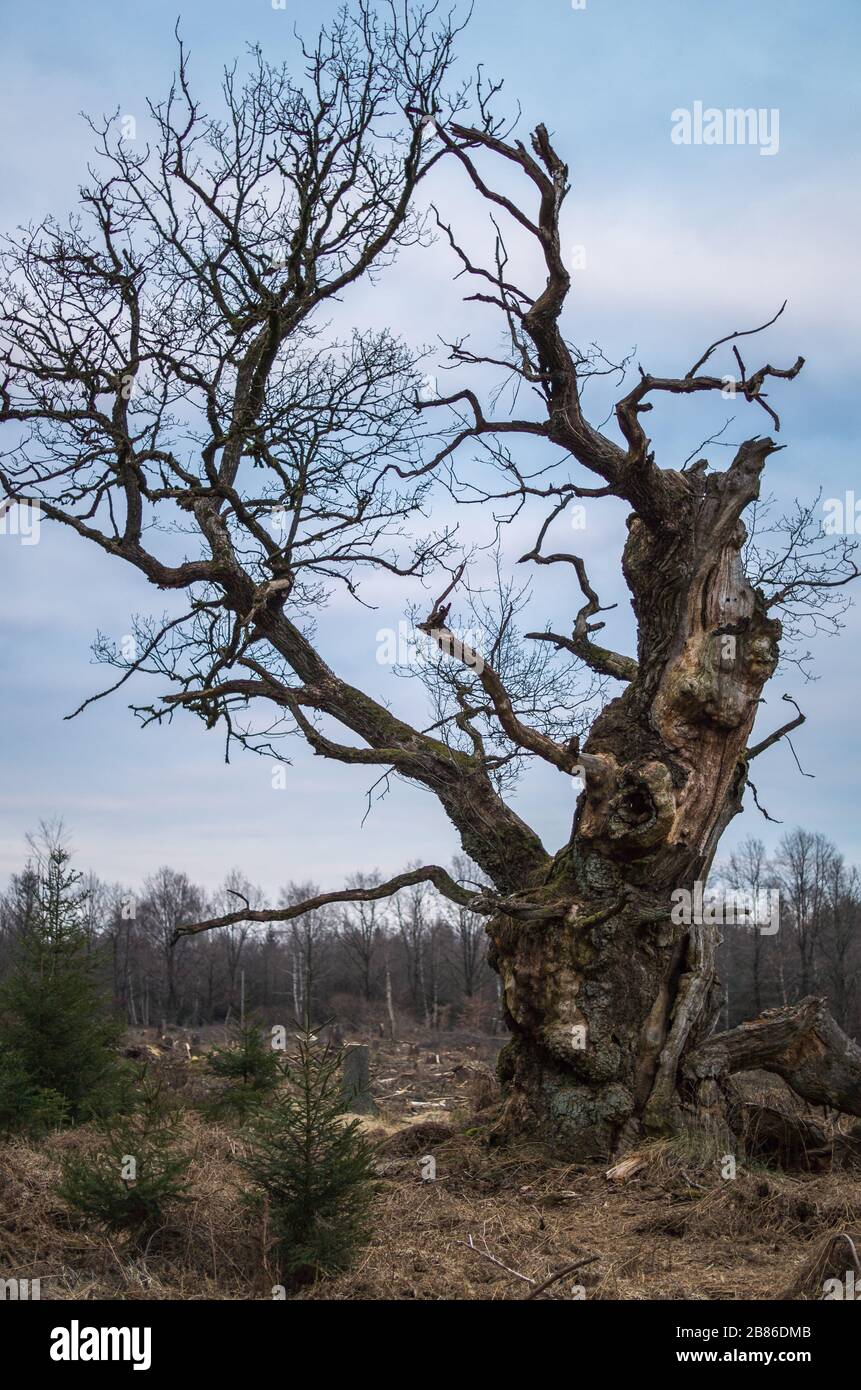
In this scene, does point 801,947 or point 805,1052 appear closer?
point 805,1052

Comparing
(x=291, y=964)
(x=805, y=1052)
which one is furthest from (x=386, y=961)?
(x=805, y=1052)

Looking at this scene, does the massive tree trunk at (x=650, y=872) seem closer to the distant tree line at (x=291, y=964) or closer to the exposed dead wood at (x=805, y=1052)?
the exposed dead wood at (x=805, y=1052)

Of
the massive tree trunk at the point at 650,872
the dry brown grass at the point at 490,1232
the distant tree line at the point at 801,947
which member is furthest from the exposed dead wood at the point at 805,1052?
the distant tree line at the point at 801,947

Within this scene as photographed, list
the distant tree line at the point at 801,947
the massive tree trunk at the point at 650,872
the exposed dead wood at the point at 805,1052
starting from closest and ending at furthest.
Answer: the massive tree trunk at the point at 650,872, the exposed dead wood at the point at 805,1052, the distant tree line at the point at 801,947

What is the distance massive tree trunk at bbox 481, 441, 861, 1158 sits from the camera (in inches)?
333

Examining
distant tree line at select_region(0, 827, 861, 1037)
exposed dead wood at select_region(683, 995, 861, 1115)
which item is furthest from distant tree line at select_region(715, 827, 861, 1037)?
exposed dead wood at select_region(683, 995, 861, 1115)

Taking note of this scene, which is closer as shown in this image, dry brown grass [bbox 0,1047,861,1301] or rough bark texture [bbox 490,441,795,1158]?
dry brown grass [bbox 0,1047,861,1301]

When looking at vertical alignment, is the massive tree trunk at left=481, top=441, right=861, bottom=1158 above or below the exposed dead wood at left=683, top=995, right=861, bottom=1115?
above

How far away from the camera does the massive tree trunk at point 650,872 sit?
846 centimetres

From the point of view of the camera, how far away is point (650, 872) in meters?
8.87

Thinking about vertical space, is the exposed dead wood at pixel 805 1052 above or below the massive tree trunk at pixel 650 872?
below

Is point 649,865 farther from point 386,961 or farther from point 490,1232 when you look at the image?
point 386,961

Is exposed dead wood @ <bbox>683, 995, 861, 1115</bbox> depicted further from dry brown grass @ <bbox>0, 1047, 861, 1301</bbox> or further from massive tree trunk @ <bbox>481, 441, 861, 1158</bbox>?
dry brown grass @ <bbox>0, 1047, 861, 1301</bbox>
